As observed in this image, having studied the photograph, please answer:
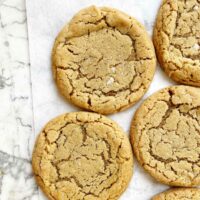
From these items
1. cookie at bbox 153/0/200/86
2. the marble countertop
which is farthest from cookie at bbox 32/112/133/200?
cookie at bbox 153/0/200/86

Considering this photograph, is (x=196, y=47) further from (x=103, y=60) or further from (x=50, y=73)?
(x=50, y=73)

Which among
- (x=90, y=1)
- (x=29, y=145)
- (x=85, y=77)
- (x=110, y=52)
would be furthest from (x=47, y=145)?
(x=90, y=1)

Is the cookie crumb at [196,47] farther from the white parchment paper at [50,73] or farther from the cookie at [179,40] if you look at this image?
the white parchment paper at [50,73]

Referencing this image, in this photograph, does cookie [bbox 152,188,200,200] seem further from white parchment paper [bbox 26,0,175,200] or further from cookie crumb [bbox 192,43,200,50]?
cookie crumb [bbox 192,43,200,50]

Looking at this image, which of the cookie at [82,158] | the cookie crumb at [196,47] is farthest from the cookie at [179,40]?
the cookie at [82,158]

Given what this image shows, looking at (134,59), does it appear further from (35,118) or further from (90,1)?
(35,118)

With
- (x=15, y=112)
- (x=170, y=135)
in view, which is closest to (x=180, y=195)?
(x=170, y=135)
